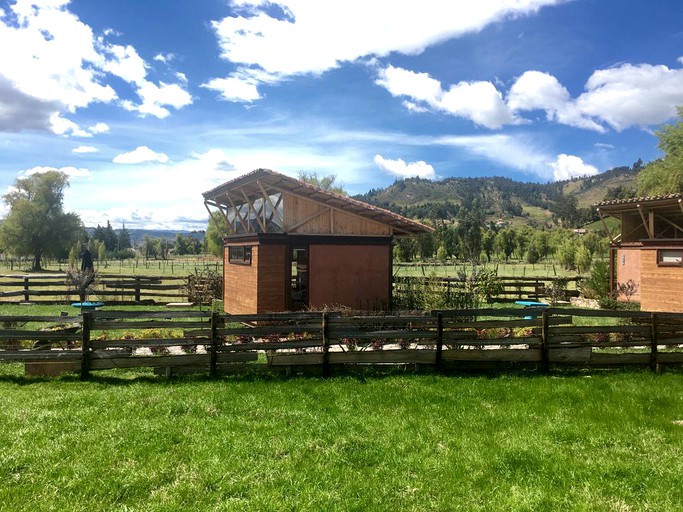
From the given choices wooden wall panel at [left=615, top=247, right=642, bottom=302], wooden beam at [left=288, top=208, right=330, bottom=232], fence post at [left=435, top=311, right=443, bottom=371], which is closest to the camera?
fence post at [left=435, top=311, right=443, bottom=371]

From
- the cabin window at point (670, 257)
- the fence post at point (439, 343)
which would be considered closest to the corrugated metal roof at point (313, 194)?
the fence post at point (439, 343)

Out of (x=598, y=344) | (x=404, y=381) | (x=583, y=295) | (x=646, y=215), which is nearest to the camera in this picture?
(x=404, y=381)

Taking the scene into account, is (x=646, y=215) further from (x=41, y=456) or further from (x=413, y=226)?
(x=41, y=456)

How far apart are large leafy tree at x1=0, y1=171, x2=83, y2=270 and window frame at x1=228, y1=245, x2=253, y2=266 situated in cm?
5971

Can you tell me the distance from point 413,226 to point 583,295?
1552cm

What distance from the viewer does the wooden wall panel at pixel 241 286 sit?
15.8 meters

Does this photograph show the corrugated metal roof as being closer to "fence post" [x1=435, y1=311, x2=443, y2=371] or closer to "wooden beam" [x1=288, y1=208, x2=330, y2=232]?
"wooden beam" [x1=288, y1=208, x2=330, y2=232]

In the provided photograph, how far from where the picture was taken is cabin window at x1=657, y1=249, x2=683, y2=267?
16.8 metres

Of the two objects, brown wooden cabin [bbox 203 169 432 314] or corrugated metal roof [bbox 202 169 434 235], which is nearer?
corrugated metal roof [bbox 202 169 434 235]

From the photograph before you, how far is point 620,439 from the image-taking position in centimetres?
574

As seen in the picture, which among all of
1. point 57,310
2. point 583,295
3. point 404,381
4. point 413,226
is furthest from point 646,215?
point 57,310

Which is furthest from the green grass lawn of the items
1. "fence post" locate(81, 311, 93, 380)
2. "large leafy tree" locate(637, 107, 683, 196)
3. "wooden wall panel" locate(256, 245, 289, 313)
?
"large leafy tree" locate(637, 107, 683, 196)

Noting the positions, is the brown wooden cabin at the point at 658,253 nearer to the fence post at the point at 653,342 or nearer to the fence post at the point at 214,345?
the fence post at the point at 653,342

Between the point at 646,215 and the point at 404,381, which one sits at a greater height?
the point at 646,215
